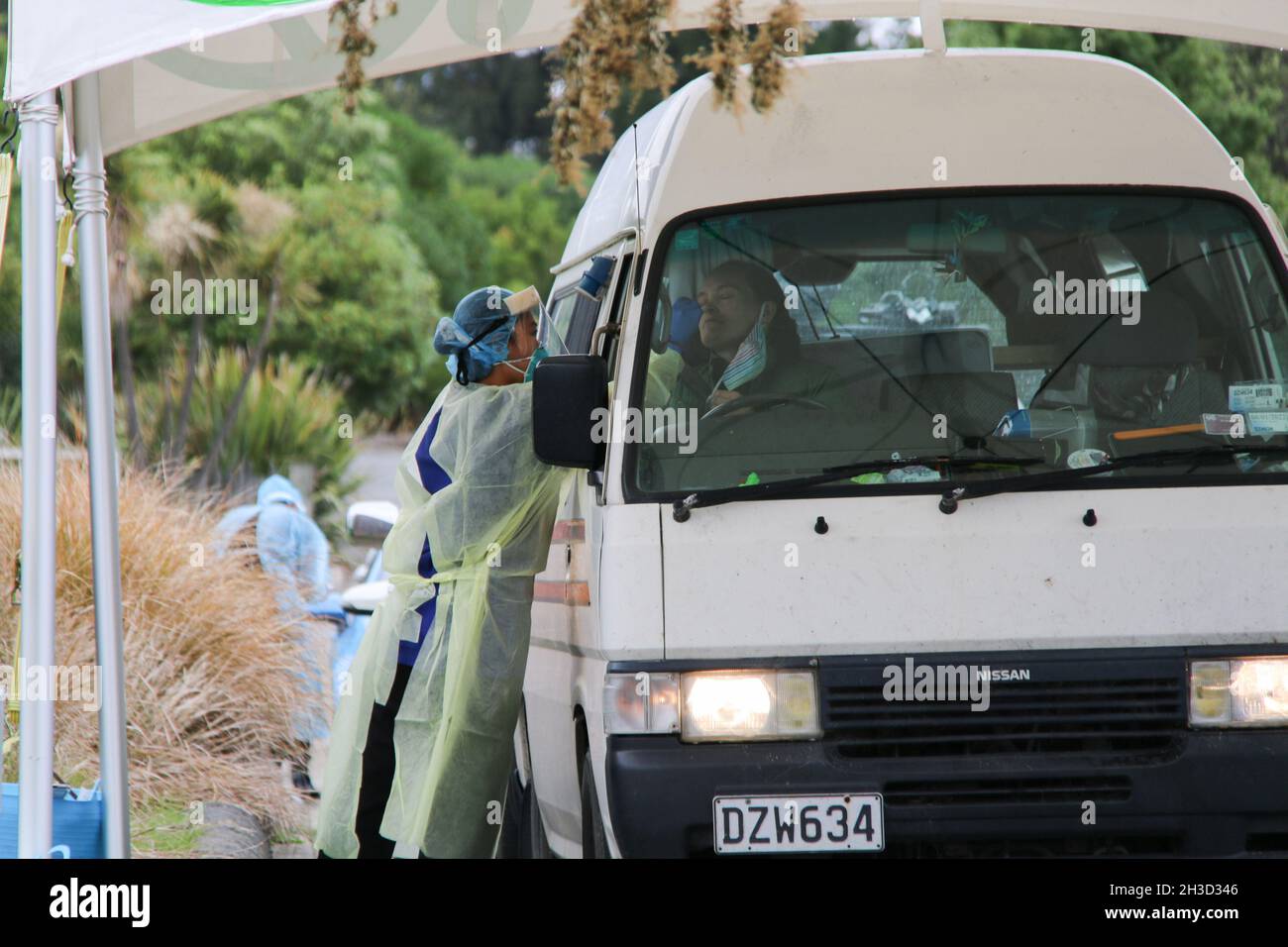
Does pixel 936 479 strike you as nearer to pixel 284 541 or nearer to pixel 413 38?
pixel 413 38

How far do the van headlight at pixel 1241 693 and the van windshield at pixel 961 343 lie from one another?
0.50 metres

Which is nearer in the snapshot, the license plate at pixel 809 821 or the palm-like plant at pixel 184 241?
the license plate at pixel 809 821

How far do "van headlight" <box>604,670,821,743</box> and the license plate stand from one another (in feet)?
0.56

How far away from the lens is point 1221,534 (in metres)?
4.54

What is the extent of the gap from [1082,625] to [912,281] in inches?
45.8

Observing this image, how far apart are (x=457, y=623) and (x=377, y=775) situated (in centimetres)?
63

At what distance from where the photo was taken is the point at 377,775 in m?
5.86

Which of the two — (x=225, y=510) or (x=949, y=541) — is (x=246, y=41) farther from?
(x=225, y=510)

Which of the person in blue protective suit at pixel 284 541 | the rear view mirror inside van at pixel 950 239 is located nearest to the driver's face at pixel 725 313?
the rear view mirror inside van at pixel 950 239

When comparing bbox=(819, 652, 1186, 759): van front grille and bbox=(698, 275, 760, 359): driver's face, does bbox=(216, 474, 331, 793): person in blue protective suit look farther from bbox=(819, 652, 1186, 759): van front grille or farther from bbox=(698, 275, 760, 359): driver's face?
bbox=(819, 652, 1186, 759): van front grille

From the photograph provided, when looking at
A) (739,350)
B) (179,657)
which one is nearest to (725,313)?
(739,350)

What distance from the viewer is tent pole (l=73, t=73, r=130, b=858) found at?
4.77 meters

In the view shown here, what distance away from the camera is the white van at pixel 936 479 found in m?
4.51
